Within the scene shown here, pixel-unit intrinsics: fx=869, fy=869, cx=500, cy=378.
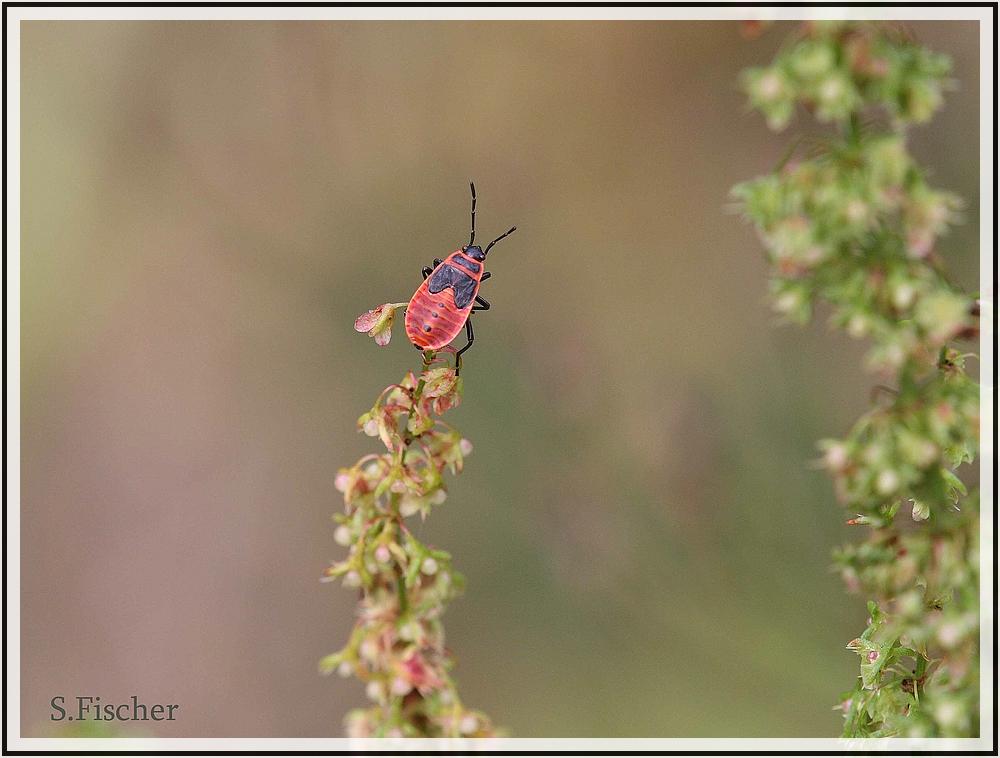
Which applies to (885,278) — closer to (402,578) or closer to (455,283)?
(402,578)

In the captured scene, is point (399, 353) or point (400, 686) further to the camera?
point (399, 353)

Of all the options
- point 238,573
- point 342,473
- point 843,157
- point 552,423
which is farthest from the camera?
point 238,573

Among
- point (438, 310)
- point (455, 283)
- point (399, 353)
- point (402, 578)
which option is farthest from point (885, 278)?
point (399, 353)

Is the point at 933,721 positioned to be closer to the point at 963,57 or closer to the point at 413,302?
the point at 413,302

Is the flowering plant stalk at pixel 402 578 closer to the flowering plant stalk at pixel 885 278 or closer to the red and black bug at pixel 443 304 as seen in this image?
the flowering plant stalk at pixel 885 278

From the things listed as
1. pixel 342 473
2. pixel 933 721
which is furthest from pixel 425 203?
pixel 933 721
